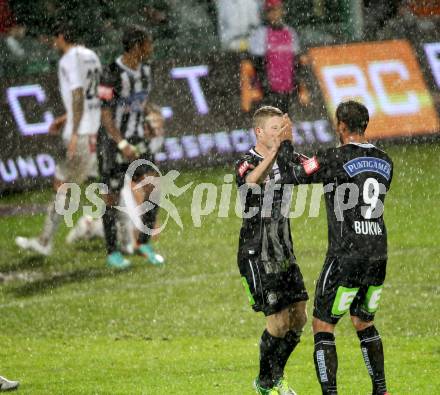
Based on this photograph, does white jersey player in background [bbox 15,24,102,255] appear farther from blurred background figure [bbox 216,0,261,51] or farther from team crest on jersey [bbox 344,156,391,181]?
team crest on jersey [bbox 344,156,391,181]

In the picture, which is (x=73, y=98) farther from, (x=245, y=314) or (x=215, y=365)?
(x=215, y=365)

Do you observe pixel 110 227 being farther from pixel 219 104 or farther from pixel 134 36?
pixel 219 104

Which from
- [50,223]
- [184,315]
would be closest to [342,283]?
[184,315]

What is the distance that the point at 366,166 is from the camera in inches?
307

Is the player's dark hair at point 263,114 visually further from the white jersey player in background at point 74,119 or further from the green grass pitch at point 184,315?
the white jersey player in background at point 74,119

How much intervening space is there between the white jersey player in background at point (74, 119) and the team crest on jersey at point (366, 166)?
632 centimetres

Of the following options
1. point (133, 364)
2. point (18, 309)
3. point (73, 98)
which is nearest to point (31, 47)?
point (73, 98)

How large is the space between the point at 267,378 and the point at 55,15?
13.9 m

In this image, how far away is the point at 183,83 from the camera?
17516 millimetres

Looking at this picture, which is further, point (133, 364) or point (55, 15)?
point (55, 15)

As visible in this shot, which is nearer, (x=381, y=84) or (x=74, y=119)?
(x=74, y=119)

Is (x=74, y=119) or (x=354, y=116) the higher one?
(x=74, y=119)

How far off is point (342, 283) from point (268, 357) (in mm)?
861

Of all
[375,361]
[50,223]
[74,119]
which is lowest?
[375,361]
